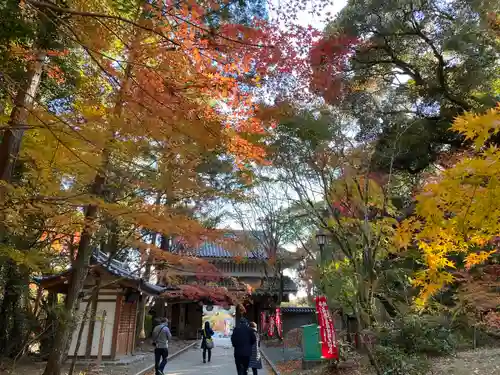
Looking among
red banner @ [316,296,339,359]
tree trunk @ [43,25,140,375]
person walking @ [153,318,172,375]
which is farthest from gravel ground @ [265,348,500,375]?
tree trunk @ [43,25,140,375]

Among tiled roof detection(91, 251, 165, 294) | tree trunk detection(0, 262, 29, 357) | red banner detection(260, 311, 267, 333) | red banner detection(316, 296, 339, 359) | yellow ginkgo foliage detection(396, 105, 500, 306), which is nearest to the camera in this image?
yellow ginkgo foliage detection(396, 105, 500, 306)

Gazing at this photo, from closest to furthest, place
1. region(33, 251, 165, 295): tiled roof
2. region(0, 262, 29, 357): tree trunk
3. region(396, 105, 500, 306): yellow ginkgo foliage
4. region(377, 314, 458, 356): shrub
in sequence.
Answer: region(396, 105, 500, 306): yellow ginkgo foliage
region(377, 314, 458, 356): shrub
region(0, 262, 29, 357): tree trunk
region(33, 251, 165, 295): tiled roof

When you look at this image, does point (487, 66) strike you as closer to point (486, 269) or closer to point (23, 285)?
point (486, 269)

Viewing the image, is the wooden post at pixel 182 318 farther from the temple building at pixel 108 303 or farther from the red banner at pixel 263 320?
the temple building at pixel 108 303

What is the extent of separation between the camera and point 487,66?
11.8 m

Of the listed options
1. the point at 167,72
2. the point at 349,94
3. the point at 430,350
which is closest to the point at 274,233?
the point at 349,94

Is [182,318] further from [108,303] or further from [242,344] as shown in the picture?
[242,344]

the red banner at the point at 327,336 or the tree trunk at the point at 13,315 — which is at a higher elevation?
the tree trunk at the point at 13,315

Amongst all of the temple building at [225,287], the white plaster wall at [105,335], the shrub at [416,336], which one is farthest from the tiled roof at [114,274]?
the shrub at [416,336]

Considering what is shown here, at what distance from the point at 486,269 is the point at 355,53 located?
8.38m

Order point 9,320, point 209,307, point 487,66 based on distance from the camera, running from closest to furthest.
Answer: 1. point 487,66
2. point 9,320
3. point 209,307

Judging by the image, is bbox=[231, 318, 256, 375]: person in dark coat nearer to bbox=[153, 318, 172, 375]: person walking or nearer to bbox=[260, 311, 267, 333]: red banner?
bbox=[153, 318, 172, 375]: person walking

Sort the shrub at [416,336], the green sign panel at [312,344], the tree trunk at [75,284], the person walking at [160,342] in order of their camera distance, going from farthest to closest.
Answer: the green sign panel at [312,344]
the person walking at [160,342]
the shrub at [416,336]
the tree trunk at [75,284]

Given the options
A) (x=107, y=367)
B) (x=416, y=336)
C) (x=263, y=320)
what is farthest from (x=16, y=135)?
(x=263, y=320)
